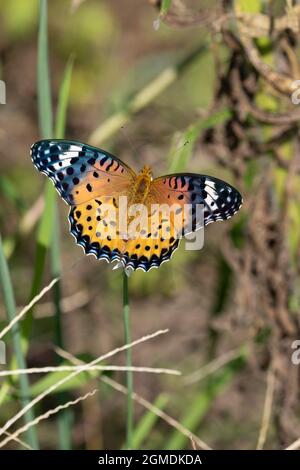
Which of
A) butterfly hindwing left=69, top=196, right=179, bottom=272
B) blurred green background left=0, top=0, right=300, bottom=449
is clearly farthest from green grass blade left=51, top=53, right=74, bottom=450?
butterfly hindwing left=69, top=196, right=179, bottom=272

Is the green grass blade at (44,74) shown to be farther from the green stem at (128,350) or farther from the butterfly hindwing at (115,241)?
the green stem at (128,350)

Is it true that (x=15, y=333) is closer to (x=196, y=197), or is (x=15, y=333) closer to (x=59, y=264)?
(x=59, y=264)

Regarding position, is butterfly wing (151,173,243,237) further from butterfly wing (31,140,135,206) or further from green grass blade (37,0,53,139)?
green grass blade (37,0,53,139)

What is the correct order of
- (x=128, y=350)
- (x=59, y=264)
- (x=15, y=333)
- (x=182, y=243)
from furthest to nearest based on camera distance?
(x=182, y=243) → (x=59, y=264) → (x=15, y=333) → (x=128, y=350)

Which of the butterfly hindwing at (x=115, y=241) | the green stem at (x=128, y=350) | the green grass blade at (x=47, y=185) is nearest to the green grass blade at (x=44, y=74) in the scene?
the green grass blade at (x=47, y=185)

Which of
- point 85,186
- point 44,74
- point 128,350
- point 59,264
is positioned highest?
point 44,74

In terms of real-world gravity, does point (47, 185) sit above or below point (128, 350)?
above

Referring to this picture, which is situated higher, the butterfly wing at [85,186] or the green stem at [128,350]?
the butterfly wing at [85,186]

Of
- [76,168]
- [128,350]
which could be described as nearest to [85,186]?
[76,168]
